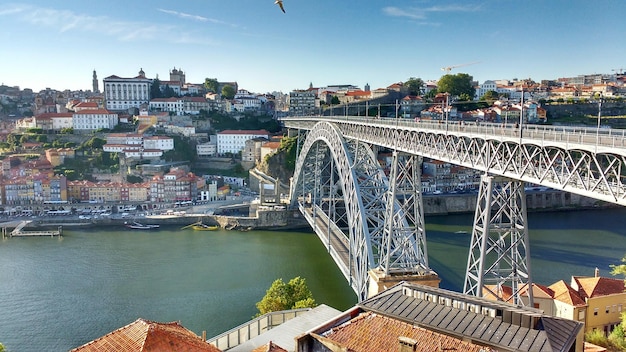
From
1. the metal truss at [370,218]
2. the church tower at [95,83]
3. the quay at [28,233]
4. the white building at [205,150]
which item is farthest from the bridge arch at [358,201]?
the church tower at [95,83]

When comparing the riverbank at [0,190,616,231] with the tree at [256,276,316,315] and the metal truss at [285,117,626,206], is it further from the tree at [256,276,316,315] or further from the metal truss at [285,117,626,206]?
the metal truss at [285,117,626,206]

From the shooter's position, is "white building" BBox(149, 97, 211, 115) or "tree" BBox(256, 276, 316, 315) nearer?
"tree" BBox(256, 276, 316, 315)

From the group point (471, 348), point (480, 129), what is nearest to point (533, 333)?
point (471, 348)

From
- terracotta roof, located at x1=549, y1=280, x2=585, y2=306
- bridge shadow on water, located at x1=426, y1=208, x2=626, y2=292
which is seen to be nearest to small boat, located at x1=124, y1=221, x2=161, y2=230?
bridge shadow on water, located at x1=426, y1=208, x2=626, y2=292

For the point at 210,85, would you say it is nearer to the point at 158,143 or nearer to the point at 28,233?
the point at 158,143

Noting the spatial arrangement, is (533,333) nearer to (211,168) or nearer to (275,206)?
(275,206)

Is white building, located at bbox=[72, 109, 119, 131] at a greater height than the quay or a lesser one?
greater
